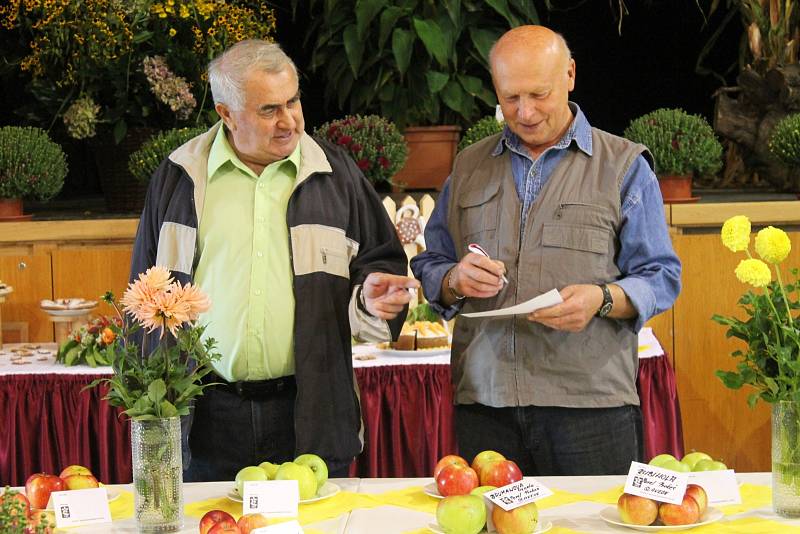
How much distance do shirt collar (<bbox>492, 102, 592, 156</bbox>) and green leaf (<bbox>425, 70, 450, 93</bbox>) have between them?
186 centimetres

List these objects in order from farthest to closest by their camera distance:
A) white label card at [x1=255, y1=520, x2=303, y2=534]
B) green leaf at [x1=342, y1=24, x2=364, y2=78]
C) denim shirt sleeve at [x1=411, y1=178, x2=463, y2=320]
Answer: green leaf at [x1=342, y1=24, x2=364, y2=78]
denim shirt sleeve at [x1=411, y1=178, x2=463, y2=320]
white label card at [x1=255, y1=520, x2=303, y2=534]

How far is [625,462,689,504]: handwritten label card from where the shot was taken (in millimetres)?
1574

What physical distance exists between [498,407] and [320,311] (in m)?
0.40

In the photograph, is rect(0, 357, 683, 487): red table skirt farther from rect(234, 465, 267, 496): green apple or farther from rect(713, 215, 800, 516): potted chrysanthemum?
rect(713, 215, 800, 516): potted chrysanthemum

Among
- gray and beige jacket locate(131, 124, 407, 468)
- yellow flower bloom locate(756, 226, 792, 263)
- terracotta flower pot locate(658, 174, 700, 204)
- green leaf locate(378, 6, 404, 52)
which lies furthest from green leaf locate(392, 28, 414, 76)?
yellow flower bloom locate(756, 226, 792, 263)

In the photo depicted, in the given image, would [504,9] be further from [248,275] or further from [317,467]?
[317,467]

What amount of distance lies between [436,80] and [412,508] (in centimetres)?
254

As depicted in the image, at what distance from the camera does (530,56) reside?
6.68 feet

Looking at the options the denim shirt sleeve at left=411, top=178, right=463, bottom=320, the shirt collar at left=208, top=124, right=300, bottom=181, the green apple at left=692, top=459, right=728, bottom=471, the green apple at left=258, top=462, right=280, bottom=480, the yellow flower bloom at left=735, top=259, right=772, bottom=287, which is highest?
the shirt collar at left=208, top=124, right=300, bottom=181

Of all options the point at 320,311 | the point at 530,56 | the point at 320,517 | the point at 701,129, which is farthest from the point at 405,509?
the point at 701,129

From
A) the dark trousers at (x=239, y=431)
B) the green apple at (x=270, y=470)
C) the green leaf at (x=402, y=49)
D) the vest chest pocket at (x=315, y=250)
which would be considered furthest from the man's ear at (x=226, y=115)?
the green leaf at (x=402, y=49)

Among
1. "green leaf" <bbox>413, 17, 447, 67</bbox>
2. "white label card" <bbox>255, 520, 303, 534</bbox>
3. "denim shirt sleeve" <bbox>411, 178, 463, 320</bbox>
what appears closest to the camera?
"white label card" <bbox>255, 520, 303, 534</bbox>

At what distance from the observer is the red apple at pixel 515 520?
1.55 m

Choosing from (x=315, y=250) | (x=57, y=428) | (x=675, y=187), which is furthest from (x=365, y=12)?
(x=315, y=250)
